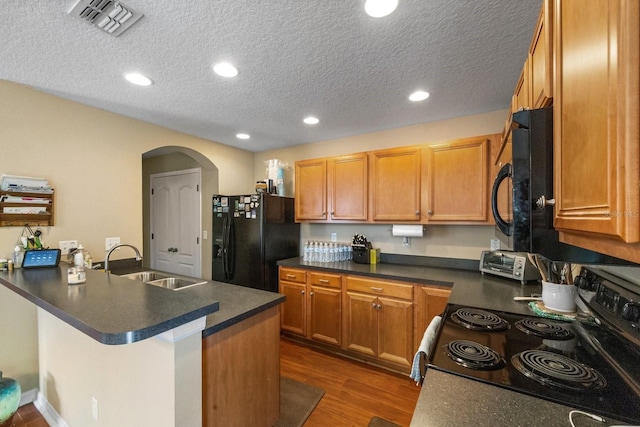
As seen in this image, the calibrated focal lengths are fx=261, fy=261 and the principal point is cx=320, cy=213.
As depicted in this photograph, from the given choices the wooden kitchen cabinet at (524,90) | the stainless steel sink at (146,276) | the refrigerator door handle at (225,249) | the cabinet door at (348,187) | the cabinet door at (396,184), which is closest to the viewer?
the wooden kitchen cabinet at (524,90)

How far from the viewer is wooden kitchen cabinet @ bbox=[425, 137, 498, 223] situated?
2.25 meters

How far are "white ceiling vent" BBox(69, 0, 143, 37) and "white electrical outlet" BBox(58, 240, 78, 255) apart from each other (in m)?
1.77

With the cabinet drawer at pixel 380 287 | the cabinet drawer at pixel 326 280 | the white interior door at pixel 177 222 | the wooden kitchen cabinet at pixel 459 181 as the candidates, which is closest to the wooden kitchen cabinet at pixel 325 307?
the cabinet drawer at pixel 326 280

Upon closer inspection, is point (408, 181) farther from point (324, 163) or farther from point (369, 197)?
point (324, 163)

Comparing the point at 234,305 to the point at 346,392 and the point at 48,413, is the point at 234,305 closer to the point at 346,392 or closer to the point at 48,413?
the point at 346,392

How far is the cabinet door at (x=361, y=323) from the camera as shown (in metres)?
2.44

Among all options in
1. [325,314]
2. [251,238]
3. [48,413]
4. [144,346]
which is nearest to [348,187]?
[251,238]

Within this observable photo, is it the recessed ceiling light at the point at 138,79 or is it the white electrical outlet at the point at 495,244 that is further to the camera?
the white electrical outlet at the point at 495,244

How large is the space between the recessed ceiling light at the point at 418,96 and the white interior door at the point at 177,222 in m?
3.04

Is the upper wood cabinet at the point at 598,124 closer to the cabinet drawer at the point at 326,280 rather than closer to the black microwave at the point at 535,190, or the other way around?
the black microwave at the point at 535,190

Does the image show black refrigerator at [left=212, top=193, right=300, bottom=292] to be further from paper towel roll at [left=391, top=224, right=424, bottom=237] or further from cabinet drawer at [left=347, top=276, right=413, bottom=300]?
paper towel roll at [left=391, top=224, right=424, bottom=237]

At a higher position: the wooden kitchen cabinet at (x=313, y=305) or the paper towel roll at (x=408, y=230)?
the paper towel roll at (x=408, y=230)

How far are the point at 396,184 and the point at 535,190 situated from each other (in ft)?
6.10

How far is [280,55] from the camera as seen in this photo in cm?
160
